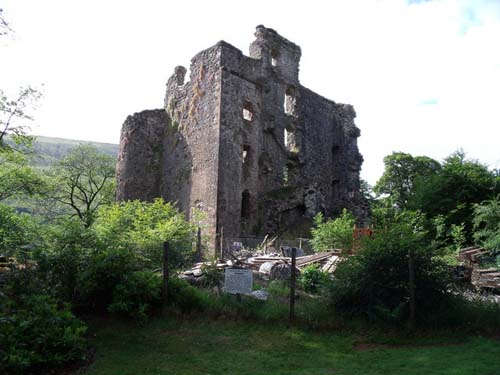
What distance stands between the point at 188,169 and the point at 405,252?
1315 centimetres

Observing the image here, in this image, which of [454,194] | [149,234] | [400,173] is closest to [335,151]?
[454,194]

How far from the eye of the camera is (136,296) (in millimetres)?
8508

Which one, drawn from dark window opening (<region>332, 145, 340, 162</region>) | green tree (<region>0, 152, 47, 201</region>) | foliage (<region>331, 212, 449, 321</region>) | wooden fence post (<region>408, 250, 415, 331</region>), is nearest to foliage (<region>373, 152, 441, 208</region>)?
dark window opening (<region>332, 145, 340, 162</region>)

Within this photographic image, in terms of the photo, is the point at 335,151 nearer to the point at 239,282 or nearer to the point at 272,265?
the point at 272,265

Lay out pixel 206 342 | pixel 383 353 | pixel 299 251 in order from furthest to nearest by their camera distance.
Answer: pixel 299 251
pixel 206 342
pixel 383 353

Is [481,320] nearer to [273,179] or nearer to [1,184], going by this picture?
[273,179]

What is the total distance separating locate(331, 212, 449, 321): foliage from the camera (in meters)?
8.45

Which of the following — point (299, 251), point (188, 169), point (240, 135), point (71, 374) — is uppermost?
point (240, 135)

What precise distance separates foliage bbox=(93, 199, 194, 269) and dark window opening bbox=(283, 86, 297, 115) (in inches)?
449

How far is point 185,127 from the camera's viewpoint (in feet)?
69.2

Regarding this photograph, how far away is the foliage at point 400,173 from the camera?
3862 cm

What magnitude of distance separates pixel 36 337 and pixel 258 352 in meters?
3.34

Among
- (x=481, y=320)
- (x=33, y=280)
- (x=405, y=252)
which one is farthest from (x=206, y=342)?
(x=481, y=320)

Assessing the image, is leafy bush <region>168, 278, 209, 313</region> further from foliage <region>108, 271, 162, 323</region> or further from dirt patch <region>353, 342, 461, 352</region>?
dirt patch <region>353, 342, 461, 352</region>
